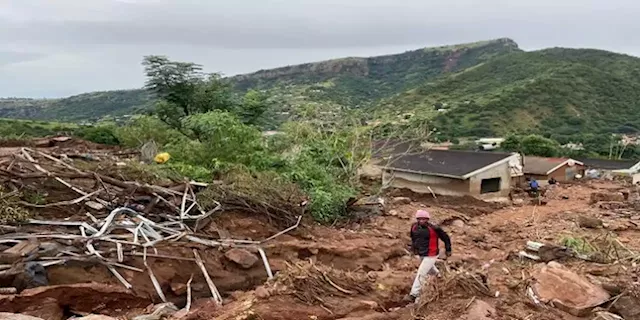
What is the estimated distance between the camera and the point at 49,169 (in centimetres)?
995

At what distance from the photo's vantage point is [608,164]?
39312 mm

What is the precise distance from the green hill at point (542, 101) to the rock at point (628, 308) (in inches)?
1772

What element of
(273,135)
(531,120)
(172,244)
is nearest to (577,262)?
(172,244)

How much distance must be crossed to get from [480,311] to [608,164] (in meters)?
37.1

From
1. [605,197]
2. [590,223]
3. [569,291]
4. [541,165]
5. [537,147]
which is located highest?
[569,291]

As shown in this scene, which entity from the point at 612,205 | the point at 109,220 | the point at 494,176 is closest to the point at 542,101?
the point at 494,176

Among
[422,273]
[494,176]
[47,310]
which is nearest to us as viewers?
[47,310]

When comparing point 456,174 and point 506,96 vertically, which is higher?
point 506,96

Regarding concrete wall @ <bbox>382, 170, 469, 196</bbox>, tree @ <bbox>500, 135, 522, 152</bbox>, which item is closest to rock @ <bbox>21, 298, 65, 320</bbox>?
concrete wall @ <bbox>382, 170, 469, 196</bbox>

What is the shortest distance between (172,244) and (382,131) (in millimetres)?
11653

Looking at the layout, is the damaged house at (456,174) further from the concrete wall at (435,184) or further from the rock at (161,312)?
the rock at (161,312)

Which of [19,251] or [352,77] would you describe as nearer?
[19,251]

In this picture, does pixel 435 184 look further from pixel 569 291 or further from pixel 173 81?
pixel 569 291

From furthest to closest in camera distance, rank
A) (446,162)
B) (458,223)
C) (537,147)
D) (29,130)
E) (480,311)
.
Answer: (537,147) → (29,130) → (446,162) → (458,223) → (480,311)
